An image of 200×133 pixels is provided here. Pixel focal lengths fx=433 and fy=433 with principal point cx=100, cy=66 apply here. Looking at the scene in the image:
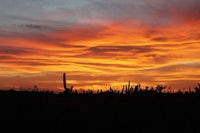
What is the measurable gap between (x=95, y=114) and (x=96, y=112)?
0.86ft

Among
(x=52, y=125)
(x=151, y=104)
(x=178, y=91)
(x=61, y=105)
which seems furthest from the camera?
(x=178, y=91)

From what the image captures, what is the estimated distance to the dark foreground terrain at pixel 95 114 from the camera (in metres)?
18.6

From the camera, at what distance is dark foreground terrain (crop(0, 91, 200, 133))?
18578mm

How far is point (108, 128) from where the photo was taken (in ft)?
61.5

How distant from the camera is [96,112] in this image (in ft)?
65.0

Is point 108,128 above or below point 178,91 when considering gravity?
below

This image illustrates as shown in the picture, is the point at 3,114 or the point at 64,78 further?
the point at 64,78

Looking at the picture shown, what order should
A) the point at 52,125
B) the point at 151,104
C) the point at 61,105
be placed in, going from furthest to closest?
the point at 151,104 < the point at 61,105 < the point at 52,125

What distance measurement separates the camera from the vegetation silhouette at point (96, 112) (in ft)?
61.1

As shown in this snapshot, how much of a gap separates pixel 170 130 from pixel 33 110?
20.4 feet

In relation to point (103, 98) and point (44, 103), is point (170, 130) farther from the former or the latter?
point (44, 103)

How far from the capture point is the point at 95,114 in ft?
64.1

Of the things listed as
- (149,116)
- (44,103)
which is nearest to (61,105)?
(44,103)

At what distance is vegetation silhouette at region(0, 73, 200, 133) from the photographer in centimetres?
1862
